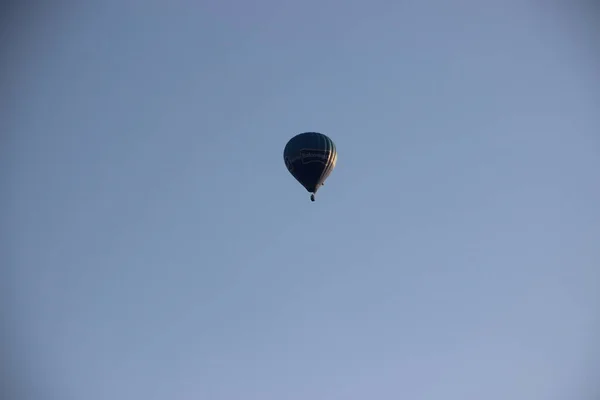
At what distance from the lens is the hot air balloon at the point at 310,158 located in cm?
4831

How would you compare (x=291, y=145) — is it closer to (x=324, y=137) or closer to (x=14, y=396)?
(x=324, y=137)

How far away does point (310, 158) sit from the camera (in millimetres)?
48250

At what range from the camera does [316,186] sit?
49.1m

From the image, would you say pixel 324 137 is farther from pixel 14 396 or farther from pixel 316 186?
pixel 14 396

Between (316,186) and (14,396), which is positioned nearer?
(316,186)

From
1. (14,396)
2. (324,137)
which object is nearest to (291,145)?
(324,137)

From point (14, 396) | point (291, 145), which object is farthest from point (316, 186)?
point (14, 396)

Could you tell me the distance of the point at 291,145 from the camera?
48.9 m

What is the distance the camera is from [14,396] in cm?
7688

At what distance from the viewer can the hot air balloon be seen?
48.3 m

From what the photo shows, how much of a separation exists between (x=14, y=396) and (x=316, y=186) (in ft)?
150

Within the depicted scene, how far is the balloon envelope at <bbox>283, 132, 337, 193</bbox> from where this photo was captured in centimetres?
4831

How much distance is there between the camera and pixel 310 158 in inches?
1900

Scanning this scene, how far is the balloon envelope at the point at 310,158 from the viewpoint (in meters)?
48.3
